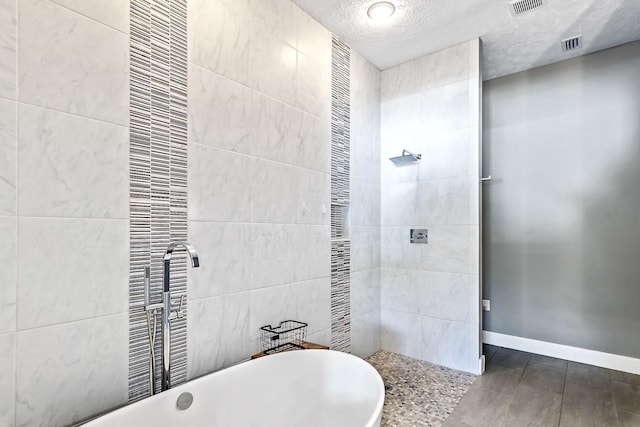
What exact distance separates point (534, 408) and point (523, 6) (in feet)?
8.79

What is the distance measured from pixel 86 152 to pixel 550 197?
3.53 metres

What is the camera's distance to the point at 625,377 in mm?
2619

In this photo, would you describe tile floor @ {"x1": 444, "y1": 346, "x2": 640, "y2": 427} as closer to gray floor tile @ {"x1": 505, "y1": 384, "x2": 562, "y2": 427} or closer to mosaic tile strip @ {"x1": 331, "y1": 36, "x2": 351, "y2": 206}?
gray floor tile @ {"x1": 505, "y1": 384, "x2": 562, "y2": 427}

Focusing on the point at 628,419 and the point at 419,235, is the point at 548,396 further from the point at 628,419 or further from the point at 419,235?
the point at 419,235

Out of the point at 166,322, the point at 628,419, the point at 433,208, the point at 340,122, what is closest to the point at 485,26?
the point at 340,122

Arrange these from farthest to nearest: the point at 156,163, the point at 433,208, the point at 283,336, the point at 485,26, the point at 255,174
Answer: the point at 433,208 < the point at 485,26 < the point at 283,336 < the point at 255,174 < the point at 156,163

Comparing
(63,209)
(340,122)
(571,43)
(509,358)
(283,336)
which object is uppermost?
(571,43)

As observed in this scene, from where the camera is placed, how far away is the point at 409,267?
3.03 meters

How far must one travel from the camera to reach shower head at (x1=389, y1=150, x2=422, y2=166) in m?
2.89

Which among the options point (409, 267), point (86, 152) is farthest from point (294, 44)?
point (409, 267)

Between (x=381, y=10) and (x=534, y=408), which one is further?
(x=381, y=10)

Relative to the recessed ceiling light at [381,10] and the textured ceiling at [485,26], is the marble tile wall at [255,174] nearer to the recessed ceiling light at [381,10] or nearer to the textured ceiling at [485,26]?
the textured ceiling at [485,26]

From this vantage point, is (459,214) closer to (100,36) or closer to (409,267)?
(409,267)

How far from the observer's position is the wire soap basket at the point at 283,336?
2.00 meters
